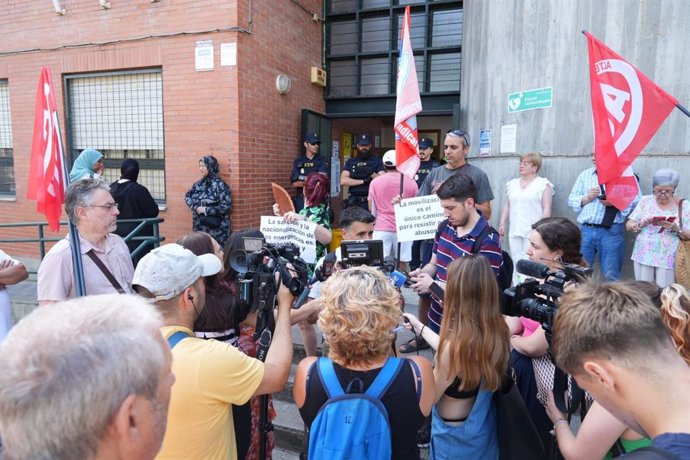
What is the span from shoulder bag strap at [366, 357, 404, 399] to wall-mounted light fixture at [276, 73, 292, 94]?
6.16 m

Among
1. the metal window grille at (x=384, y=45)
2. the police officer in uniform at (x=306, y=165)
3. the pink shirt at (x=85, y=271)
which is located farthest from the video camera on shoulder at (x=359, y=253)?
the metal window grille at (x=384, y=45)

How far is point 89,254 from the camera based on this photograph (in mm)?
2881

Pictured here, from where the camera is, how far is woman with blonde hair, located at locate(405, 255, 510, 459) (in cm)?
209

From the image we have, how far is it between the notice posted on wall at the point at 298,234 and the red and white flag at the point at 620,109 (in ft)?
8.17

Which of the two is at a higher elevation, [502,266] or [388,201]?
[388,201]

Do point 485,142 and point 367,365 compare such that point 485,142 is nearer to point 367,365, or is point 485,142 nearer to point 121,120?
point 367,365

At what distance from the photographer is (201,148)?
21.5ft

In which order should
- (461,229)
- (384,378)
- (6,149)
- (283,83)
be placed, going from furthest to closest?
(6,149) → (283,83) → (461,229) → (384,378)

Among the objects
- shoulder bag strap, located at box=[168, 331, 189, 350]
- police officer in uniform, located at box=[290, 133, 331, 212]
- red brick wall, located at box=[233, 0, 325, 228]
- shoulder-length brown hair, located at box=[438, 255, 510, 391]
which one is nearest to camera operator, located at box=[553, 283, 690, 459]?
shoulder-length brown hair, located at box=[438, 255, 510, 391]

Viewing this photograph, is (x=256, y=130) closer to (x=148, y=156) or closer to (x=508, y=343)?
(x=148, y=156)

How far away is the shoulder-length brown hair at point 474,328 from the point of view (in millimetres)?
2086

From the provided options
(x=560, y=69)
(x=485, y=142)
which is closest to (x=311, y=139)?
(x=485, y=142)

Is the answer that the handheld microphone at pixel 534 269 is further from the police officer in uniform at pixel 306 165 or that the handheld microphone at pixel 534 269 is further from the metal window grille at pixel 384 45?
the metal window grille at pixel 384 45

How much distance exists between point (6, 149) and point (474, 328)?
365 inches
